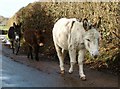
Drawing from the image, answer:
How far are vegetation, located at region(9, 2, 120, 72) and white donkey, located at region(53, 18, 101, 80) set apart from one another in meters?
1.61

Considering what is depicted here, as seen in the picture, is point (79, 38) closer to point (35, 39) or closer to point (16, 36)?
point (35, 39)

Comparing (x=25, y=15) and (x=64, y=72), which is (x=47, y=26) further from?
(x=64, y=72)

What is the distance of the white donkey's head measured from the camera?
930cm

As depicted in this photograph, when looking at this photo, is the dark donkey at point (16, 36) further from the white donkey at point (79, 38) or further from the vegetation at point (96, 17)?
the white donkey at point (79, 38)

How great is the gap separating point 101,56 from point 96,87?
3.34m

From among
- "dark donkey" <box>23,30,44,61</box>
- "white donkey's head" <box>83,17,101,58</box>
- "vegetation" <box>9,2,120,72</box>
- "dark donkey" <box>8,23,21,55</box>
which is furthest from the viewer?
"dark donkey" <box>8,23,21,55</box>

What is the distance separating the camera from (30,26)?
20.5 m

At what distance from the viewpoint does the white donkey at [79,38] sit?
9.37m

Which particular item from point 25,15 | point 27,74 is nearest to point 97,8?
point 27,74

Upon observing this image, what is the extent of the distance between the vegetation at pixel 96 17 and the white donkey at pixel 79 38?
1.61 meters

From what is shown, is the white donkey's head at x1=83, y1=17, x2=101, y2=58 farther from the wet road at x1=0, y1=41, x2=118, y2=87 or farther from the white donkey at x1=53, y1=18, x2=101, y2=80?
the wet road at x1=0, y1=41, x2=118, y2=87

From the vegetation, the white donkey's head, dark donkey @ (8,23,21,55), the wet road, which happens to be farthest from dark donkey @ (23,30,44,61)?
the white donkey's head

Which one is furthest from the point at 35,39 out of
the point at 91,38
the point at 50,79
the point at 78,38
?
the point at 91,38

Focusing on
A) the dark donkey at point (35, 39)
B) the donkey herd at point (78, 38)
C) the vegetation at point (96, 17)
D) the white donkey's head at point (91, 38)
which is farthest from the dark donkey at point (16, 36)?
the white donkey's head at point (91, 38)
